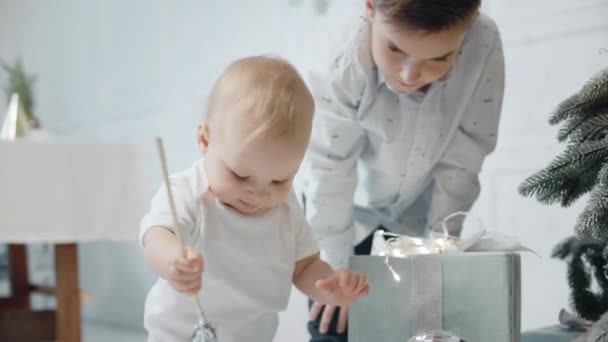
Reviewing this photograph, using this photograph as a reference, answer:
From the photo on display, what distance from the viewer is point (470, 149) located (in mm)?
991

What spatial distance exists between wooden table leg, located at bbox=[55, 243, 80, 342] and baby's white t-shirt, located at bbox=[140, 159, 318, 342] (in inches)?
43.9

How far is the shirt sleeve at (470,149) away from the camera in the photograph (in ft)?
3.11

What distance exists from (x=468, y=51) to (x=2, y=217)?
3.71ft

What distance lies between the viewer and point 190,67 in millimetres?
2213

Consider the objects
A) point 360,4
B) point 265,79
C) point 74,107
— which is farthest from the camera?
point 74,107

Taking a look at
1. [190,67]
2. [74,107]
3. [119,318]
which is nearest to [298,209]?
[190,67]

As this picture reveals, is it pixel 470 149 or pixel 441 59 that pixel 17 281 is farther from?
pixel 441 59

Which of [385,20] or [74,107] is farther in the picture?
[74,107]

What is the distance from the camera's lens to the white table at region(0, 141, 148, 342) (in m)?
1.62

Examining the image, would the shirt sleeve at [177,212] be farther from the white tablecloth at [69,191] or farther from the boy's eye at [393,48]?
the white tablecloth at [69,191]

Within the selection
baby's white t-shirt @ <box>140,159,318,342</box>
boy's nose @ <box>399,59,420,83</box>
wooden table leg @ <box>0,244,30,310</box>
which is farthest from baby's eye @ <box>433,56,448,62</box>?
wooden table leg @ <box>0,244,30,310</box>

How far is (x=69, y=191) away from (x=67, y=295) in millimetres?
273

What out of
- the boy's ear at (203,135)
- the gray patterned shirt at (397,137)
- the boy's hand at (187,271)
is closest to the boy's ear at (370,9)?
the gray patterned shirt at (397,137)

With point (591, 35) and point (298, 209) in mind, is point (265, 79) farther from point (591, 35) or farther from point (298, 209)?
point (591, 35)
